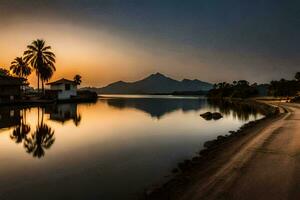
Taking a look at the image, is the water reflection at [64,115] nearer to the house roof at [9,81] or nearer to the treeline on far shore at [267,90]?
the house roof at [9,81]

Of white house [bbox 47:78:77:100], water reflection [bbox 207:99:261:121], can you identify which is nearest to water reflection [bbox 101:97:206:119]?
water reflection [bbox 207:99:261:121]

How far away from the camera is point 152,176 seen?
1266 cm

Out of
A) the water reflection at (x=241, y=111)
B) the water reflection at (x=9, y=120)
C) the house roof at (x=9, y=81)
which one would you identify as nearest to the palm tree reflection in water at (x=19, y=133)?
the water reflection at (x=9, y=120)

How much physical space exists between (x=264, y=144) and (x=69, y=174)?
11.1 metres

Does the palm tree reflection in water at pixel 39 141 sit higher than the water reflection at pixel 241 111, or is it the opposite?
the water reflection at pixel 241 111

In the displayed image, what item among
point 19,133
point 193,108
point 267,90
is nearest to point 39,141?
point 19,133

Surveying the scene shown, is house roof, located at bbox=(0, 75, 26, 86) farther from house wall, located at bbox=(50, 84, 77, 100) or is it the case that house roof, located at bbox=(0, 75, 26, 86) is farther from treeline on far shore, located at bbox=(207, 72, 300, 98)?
treeline on far shore, located at bbox=(207, 72, 300, 98)

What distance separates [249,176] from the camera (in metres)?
9.64

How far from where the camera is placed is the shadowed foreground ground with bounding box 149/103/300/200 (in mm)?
8036

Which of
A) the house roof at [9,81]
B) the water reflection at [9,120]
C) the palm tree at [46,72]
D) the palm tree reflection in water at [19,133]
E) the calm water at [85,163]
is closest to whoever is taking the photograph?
the calm water at [85,163]

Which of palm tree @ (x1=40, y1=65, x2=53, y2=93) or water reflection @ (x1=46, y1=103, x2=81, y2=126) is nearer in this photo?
water reflection @ (x1=46, y1=103, x2=81, y2=126)

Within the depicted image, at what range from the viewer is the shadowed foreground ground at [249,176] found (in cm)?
804

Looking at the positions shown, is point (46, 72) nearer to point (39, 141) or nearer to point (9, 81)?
point (9, 81)

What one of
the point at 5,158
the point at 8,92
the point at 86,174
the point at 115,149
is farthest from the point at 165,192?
the point at 8,92
